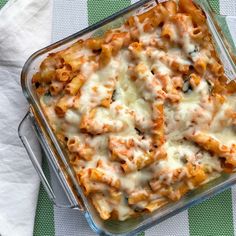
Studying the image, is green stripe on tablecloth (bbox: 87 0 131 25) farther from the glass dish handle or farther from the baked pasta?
the glass dish handle

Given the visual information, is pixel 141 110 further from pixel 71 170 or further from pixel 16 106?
pixel 16 106

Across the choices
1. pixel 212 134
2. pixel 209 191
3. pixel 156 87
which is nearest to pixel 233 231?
pixel 209 191

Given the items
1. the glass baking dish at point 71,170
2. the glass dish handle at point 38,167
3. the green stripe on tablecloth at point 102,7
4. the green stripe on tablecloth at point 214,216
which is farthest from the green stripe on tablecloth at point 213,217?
the green stripe on tablecloth at point 102,7

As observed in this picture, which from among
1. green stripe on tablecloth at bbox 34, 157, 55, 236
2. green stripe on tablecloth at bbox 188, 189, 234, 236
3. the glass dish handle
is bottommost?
green stripe on tablecloth at bbox 188, 189, 234, 236

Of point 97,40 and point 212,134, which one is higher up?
point 97,40

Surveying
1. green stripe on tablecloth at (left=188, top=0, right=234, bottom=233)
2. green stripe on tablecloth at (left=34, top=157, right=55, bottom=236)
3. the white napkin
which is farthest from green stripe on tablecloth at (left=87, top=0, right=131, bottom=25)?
green stripe on tablecloth at (left=34, top=157, right=55, bottom=236)

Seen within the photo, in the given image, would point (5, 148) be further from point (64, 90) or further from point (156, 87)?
point (156, 87)

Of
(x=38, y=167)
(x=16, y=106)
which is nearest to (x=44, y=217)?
(x=38, y=167)
